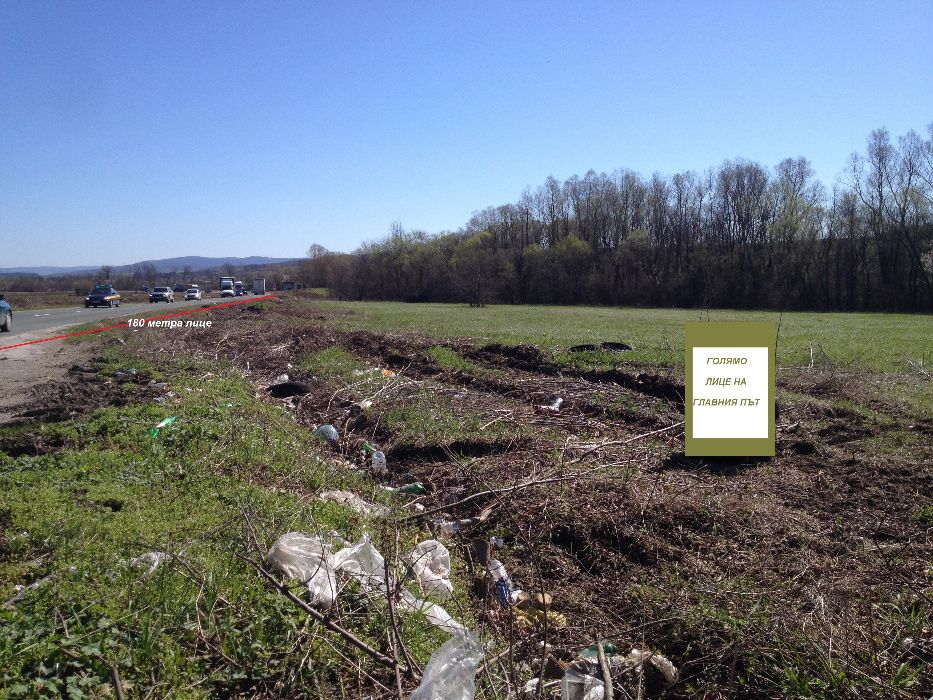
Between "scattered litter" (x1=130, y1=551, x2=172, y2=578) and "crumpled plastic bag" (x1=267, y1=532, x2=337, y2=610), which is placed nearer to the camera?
"crumpled plastic bag" (x1=267, y1=532, x2=337, y2=610)

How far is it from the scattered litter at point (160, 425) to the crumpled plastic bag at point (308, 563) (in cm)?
351

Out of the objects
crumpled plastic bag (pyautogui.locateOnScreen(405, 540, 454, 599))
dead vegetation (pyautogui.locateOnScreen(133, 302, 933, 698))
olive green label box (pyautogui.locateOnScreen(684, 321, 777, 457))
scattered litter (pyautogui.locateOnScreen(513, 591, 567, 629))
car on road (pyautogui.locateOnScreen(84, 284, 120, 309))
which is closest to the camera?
dead vegetation (pyautogui.locateOnScreen(133, 302, 933, 698))

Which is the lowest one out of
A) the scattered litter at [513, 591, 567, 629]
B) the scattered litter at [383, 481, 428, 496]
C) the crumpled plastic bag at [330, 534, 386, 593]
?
the scattered litter at [513, 591, 567, 629]

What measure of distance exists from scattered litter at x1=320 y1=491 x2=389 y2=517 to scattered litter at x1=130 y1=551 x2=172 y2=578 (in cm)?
174

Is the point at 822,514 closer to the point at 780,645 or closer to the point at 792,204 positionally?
the point at 780,645

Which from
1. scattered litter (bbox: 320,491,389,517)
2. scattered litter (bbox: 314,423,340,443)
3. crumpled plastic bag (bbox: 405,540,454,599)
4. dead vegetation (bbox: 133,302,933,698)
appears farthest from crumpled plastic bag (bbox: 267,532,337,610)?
scattered litter (bbox: 314,423,340,443)

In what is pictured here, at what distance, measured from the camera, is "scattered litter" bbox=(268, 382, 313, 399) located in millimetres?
10609

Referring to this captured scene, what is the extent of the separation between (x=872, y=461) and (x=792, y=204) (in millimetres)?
60702

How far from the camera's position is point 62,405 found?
8.17 m

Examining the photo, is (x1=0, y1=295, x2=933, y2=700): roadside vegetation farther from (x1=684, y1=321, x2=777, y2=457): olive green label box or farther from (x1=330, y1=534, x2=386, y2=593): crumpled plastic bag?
(x1=684, y1=321, x2=777, y2=457): olive green label box

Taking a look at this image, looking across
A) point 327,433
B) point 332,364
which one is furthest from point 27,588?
point 332,364

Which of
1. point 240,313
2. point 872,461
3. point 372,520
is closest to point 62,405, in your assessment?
point 372,520

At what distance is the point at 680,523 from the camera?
476cm

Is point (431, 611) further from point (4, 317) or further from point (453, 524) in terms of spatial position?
point (4, 317)
